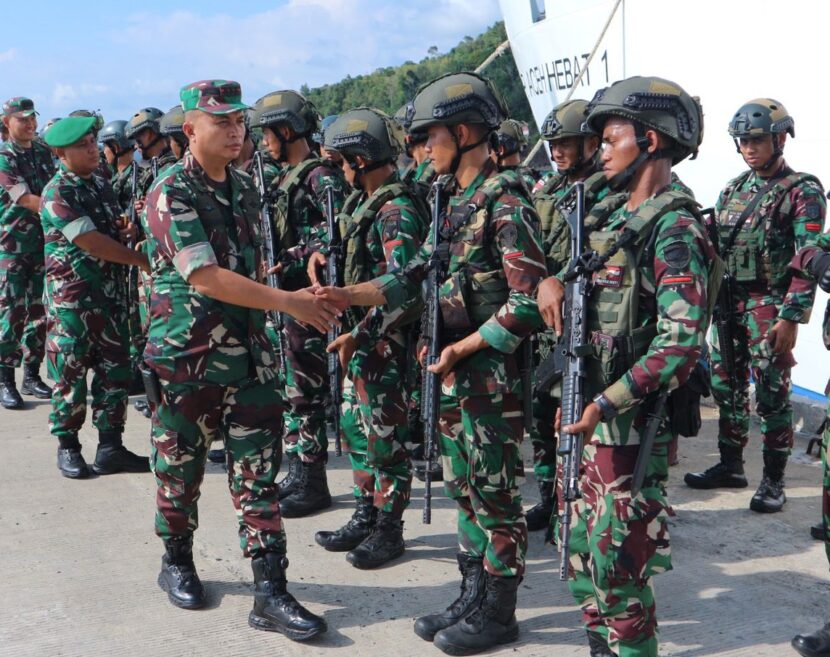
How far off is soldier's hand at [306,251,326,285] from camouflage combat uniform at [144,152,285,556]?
35.2 inches

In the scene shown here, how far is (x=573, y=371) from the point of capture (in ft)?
9.86

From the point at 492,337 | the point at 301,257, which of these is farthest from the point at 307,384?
the point at 492,337

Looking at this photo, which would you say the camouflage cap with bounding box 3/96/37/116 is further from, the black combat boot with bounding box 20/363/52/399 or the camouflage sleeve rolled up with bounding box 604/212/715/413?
the camouflage sleeve rolled up with bounding box 604/212/715/413

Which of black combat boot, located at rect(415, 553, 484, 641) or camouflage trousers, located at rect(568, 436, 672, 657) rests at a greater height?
camouflage trousers, located at rect(568, 436, 672, 657)

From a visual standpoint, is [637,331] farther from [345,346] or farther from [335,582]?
[335,582]

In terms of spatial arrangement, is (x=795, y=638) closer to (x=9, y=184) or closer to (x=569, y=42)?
(x=9, y=184)

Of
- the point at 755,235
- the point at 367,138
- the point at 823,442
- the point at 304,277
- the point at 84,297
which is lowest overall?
the point at 823,442

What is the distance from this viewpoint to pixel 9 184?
7.52 metres

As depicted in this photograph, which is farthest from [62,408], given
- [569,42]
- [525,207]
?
[569,42]

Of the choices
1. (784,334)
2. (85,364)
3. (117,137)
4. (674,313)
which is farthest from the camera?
(117,137)

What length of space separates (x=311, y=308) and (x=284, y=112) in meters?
2.03

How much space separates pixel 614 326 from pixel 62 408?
425 centimetres

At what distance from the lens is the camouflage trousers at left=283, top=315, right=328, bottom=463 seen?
17.0 ft

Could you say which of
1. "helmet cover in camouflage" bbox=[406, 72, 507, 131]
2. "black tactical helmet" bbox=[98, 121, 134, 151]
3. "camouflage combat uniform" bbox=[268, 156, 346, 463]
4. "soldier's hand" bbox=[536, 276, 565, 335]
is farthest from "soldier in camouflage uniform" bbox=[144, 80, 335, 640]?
"black tactical helmet" bbox=[98, 121, 134, 151]
